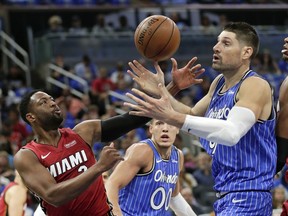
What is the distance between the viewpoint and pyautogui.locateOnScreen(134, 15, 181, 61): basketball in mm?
5809

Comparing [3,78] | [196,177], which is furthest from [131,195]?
[3,78]

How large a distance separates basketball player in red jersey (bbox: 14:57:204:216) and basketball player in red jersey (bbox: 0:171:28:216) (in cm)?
180

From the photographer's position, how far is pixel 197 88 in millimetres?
16562

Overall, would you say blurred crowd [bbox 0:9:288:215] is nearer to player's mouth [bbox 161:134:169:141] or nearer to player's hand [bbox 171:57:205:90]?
player's mouth [bbox 161:134:169:141]

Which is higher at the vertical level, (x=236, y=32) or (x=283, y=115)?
(x=236, y=32)

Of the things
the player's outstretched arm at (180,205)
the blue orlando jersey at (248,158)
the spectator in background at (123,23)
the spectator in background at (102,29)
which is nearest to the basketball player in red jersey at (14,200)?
the player's outstretched arm at (180,205)

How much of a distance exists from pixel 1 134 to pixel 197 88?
19.1 ft

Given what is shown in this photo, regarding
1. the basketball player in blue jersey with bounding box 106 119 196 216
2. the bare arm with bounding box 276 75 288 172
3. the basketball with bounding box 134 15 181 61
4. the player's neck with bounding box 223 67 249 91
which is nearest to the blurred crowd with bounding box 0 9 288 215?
the basketball player in blue jersey with bounding box 106 119 196 216

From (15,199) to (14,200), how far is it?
15 mm

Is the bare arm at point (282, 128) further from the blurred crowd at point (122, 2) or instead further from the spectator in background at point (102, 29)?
the blurred crowd at point (122, 2)

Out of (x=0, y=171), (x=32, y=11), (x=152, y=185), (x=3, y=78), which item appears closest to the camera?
(x=152, y=185)

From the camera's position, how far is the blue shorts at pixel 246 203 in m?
4.94

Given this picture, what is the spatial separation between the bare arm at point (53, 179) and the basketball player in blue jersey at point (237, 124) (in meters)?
0.39

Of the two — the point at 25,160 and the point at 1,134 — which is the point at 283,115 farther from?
the point at 1,134
